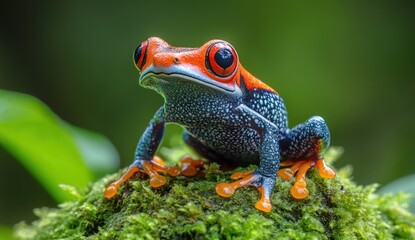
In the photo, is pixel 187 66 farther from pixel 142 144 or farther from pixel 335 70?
pixel 335 70

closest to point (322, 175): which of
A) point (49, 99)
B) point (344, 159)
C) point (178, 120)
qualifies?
point (178, 120)

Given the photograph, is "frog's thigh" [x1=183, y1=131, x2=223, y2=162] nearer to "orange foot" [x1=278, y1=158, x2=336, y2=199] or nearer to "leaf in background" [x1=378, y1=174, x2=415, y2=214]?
"orange foot" [x1=278, y1=158, x2=336, y2=199]

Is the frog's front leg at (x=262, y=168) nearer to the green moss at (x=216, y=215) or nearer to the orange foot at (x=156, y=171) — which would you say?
the green moss at (x=216, y=215)

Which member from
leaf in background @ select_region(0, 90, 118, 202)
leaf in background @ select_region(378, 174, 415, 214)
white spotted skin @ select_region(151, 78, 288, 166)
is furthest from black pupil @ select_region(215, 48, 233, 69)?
leaf in background @ select_region(378, 174, 415, 214)

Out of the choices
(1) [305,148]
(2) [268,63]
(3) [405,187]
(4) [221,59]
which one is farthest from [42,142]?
(2) [268,63]

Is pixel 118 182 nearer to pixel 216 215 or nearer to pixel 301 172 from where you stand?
pixel 216 215

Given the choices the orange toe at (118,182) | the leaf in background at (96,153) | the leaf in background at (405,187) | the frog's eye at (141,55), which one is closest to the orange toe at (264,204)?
the orange toe at (118,182)
